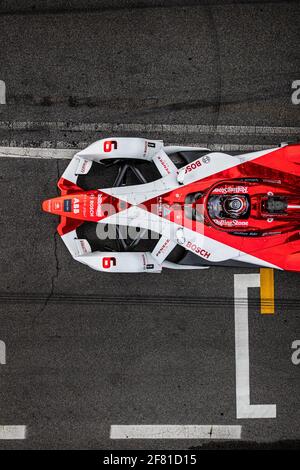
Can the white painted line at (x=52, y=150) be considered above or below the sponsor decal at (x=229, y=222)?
above

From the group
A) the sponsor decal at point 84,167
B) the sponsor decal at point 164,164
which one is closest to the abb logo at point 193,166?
the sponsor decal at point 164,164

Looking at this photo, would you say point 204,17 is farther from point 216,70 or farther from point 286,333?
point 286,333

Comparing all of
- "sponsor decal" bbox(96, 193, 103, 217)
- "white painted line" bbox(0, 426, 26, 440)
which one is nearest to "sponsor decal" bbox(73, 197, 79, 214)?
"sponsor decal" bbox(96, 193, 103, 217)

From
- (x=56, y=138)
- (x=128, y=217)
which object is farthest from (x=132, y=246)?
(x=56, y=138)

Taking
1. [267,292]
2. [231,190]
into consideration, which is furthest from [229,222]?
[267,292]

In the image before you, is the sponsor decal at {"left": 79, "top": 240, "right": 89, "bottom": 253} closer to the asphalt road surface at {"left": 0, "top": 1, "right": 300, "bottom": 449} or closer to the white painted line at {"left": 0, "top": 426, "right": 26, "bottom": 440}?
the asphalt road surface at {"left": 0, "top": 1, "right": 300, "bottom": 449}

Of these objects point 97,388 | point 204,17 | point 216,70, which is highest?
point 204,17

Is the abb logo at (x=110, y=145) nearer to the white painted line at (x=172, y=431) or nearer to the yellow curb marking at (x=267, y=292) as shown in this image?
the yellow curb marking at (x=267, y=292)
